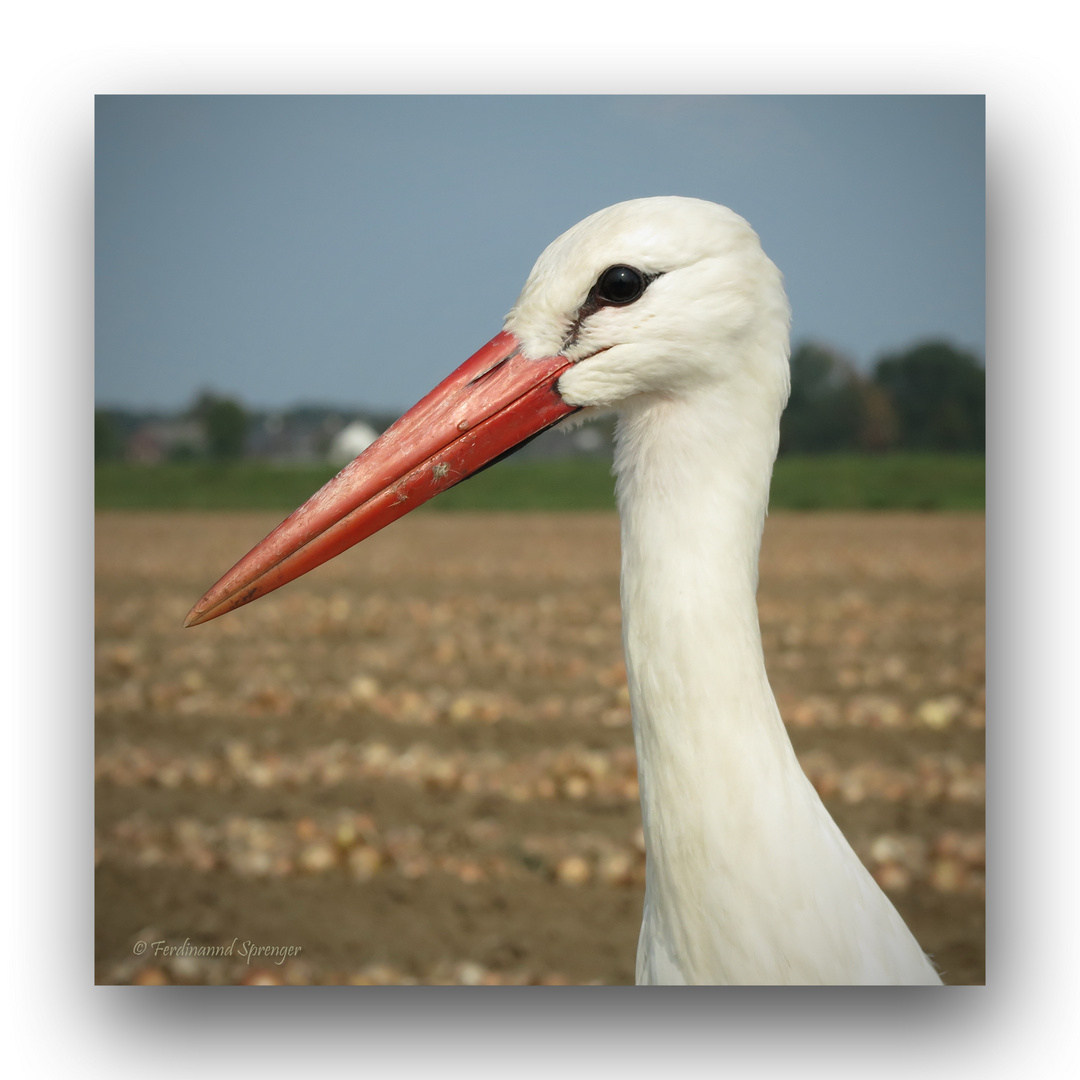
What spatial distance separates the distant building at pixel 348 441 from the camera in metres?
1.97

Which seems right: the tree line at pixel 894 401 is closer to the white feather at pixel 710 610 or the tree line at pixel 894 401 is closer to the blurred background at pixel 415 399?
the blurred background at pixel 415 399

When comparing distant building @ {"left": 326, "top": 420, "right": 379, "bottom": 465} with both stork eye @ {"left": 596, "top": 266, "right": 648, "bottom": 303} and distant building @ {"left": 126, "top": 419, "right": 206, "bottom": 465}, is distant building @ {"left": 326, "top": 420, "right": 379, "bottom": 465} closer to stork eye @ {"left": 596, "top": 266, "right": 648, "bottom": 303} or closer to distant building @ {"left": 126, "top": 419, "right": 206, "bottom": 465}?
distant building @ {"left": 126, "top": 419, "right": 206, "bottom": 465}

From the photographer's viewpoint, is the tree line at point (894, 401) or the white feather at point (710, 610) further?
the tree line at point (894, 401)

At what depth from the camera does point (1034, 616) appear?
1.88m

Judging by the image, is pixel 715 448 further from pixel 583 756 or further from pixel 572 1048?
pixel 583 756

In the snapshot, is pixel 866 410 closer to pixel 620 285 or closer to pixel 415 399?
pixel 415 399

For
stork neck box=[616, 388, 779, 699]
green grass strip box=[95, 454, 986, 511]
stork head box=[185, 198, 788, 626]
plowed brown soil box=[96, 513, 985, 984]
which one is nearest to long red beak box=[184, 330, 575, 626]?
stork head box=[185, 198, 788, 626]

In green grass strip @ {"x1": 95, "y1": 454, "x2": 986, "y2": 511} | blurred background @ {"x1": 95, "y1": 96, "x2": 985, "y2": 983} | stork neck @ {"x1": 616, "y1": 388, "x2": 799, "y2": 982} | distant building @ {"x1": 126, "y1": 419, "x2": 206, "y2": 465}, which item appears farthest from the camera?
distant building @ {"x1": 126, "y1": 419, "x2": 206, "y2": 465}

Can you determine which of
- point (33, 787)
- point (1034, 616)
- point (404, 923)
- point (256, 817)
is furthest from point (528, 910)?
point (1034, 616)

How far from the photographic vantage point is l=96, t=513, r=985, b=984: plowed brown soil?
214cm

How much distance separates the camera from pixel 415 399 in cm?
157

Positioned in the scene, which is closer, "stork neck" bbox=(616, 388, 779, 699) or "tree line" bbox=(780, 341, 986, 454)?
"stork neck" bbox=(616, 388, 779, 699)

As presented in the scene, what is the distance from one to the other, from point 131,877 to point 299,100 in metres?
1.64

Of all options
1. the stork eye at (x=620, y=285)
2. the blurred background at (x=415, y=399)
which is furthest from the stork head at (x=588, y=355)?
the blurred background at (x=415, y=399)
